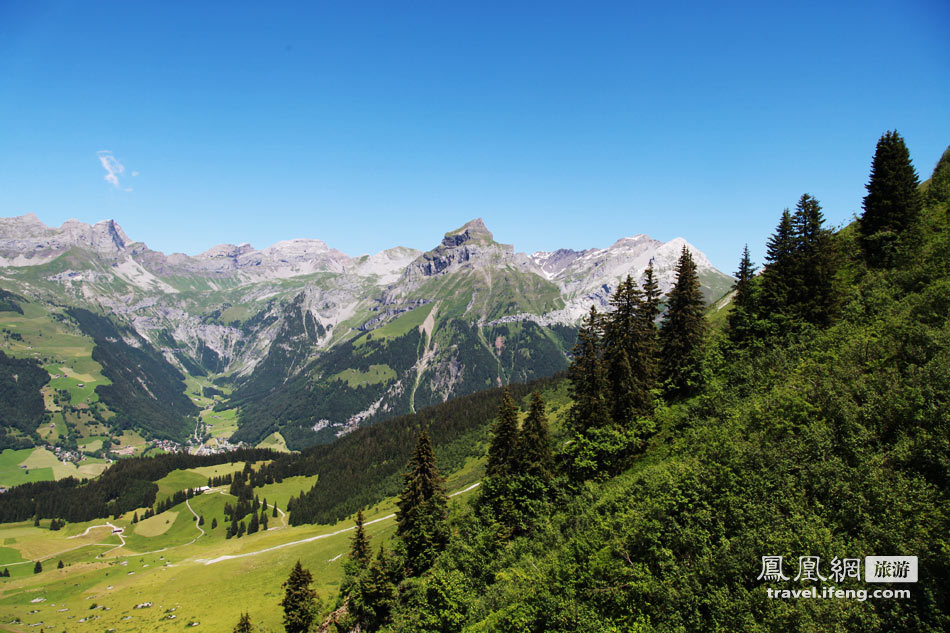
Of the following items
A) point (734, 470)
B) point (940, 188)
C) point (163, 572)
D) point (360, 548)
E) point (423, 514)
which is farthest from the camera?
point (163, 572)

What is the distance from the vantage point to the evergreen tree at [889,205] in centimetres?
4428

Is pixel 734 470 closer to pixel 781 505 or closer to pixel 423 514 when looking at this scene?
pixel 781 505

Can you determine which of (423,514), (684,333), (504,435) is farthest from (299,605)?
(684,333)

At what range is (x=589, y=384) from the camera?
4347 centimetres

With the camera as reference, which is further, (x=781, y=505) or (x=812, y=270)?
(x=812, y=270)

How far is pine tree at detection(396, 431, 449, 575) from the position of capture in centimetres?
4756

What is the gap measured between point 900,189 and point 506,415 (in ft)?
166

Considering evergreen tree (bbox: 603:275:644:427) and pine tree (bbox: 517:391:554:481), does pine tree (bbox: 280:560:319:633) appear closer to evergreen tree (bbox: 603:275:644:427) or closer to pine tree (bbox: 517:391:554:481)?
pine tree (bbox: 517:391:554:481)

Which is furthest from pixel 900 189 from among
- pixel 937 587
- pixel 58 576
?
pixel 58 576

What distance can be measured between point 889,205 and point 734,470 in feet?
142

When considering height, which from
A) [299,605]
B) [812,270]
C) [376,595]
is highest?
[812,270]

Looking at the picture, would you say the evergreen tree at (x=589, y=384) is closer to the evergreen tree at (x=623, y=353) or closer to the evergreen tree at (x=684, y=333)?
the evergreen tree at (x=623, y=353)

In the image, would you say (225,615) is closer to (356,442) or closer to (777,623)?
(777,623)

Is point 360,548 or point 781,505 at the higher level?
point 781,505
